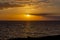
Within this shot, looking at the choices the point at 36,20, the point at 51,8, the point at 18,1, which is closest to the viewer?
the point at 36,20

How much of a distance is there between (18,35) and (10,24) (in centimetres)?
14

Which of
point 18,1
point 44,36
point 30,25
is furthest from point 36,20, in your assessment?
point 18,1

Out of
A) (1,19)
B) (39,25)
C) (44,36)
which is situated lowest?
(44,36)

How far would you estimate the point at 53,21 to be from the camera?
184 cm

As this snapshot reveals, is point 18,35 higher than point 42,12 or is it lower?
lower

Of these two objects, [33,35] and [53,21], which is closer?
[53,21]

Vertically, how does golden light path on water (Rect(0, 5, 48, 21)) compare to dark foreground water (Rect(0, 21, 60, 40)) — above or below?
above

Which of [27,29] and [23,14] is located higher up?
[23,14]

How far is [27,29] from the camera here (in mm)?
1927

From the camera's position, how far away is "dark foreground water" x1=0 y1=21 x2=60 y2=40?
1913mm

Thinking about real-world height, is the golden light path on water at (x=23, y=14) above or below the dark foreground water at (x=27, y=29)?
above

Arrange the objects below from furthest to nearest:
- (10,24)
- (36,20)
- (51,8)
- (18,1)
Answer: (18,1), (51,8), (10,24), (36,20)

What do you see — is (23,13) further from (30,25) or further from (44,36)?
(44,36)

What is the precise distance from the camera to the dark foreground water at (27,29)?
75.3 inches
